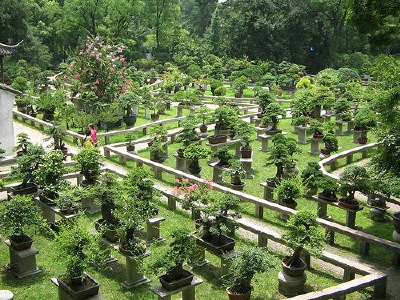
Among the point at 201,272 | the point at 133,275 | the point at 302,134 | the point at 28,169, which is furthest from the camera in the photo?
the point at 302,134

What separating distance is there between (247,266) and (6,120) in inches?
510

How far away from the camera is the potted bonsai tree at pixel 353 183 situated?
1186cm

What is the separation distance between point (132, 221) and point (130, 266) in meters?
0.86

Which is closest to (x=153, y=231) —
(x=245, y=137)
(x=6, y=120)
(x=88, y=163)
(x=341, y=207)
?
(x=88, y=163)

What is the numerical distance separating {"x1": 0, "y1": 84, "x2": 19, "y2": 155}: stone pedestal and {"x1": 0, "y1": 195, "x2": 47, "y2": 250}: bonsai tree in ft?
Result: 30.5

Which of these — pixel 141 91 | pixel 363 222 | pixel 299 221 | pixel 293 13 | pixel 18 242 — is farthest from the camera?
pixel 293 13

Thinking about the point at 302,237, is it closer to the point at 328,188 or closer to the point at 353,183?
the point at 353,183

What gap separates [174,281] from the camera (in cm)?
848

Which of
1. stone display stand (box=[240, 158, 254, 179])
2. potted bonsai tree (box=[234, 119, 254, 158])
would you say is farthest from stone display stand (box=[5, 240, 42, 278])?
potted bonsai tree (box=[234, 119, 254, 158])

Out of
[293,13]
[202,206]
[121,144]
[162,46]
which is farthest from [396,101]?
[162,46]

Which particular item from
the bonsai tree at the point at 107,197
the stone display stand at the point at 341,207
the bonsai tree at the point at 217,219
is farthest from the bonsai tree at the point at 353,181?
the bonsai tree at the point at 107,197

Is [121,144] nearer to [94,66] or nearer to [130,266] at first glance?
[94,66]

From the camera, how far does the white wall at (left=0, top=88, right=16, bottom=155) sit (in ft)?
59.7

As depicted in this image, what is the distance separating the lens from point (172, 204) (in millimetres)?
13383
